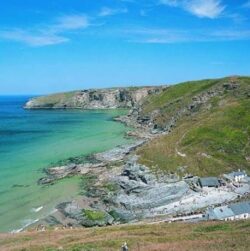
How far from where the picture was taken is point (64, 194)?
2908 inches

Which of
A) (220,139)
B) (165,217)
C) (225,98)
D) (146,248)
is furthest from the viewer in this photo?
(225,98)

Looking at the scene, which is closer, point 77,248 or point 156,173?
point 77,248

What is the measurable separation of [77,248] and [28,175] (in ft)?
181

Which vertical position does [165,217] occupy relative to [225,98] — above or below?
below

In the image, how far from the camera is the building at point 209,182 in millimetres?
71500

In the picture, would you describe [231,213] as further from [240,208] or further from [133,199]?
[133,199]

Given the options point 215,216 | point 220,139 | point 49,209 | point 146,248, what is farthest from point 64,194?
point 146,248

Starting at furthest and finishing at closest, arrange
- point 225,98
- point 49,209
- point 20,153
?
point 225,98
point 20,153
point 49,209

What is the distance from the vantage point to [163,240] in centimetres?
3359

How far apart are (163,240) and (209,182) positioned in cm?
3997

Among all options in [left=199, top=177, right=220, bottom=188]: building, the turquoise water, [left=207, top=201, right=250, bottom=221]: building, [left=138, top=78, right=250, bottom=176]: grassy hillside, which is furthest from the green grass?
[left=138, top=78, right=250, bottom=176]: grassy hillside

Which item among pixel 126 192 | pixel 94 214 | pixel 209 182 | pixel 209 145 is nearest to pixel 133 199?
pixel 126 192

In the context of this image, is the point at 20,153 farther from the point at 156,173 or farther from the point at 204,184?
the point at 204,184

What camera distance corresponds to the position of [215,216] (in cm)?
5091
